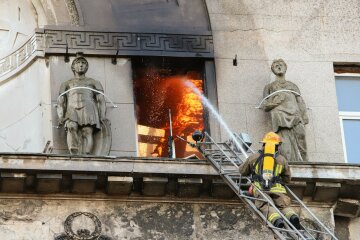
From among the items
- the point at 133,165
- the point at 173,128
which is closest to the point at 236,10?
the point at 173,128

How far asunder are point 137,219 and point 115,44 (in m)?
3.44

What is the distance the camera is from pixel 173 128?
91.2ft

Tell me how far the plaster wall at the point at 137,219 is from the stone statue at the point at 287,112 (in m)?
1.45

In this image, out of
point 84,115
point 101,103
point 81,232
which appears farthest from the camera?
point 101,103

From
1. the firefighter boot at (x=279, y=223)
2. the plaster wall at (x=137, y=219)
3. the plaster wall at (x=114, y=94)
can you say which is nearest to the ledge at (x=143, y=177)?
the plaster wall at (x=137, y=219)

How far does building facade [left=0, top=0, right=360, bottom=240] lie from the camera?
2556 centimetres

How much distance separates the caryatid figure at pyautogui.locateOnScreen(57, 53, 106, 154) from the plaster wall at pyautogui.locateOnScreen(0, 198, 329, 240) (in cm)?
109

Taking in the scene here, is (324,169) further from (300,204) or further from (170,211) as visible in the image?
(170,211)

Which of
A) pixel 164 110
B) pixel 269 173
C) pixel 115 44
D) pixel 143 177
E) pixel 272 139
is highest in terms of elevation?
pixel 115 44

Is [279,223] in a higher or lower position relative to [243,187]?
lower

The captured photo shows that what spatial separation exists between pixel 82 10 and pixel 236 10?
274 cm

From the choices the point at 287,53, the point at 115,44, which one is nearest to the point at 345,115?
the point at 287,53

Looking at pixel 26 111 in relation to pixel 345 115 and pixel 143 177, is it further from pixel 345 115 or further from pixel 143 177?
pixel 345 115

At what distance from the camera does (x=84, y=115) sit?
86.7 feet
